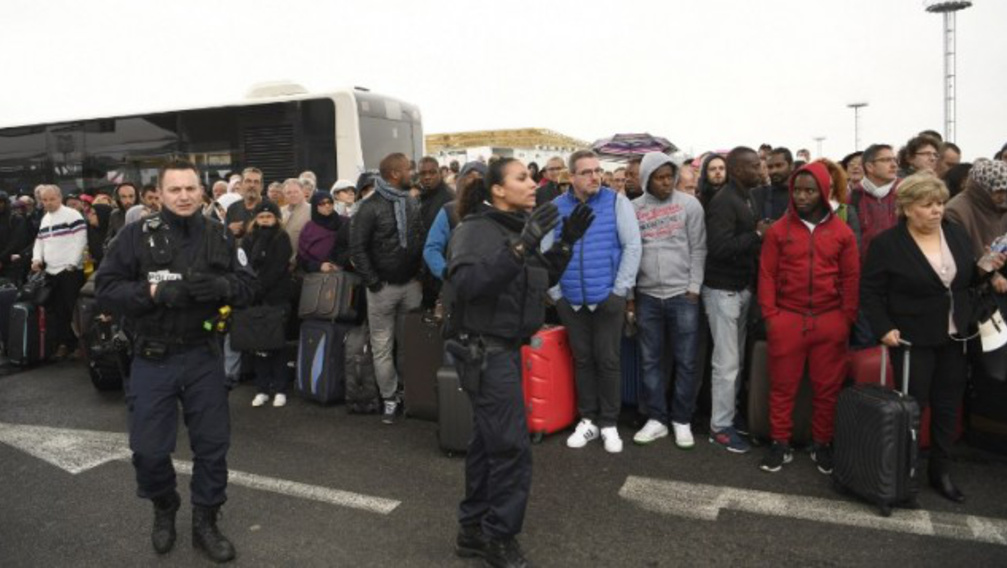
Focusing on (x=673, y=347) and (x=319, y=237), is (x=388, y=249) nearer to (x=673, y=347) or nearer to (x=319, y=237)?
(x=319, y=237)

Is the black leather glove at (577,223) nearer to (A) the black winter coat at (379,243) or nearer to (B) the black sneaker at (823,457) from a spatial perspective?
(B) the black sneaker at (823,457)

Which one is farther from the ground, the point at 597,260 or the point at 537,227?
the point at 537,227

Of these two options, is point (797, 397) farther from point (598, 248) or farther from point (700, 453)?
point (598, 248)

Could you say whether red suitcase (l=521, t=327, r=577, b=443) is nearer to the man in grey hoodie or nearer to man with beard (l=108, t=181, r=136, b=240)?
the man in grey hoodie

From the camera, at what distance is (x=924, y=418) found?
424 cm

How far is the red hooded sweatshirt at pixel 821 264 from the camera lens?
418 cm

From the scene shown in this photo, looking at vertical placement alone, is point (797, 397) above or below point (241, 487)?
above

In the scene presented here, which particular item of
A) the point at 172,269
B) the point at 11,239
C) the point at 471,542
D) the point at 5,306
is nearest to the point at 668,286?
the point at 471,542

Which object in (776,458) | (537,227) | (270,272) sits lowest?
(776,458)

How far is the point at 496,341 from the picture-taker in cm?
319

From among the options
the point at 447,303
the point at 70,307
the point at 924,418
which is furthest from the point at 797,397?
the point at 70,307

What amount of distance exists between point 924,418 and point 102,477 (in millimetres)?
5228

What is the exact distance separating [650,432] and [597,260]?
4.22 ft

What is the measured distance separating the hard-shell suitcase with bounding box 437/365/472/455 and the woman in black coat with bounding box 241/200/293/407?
2.11m
